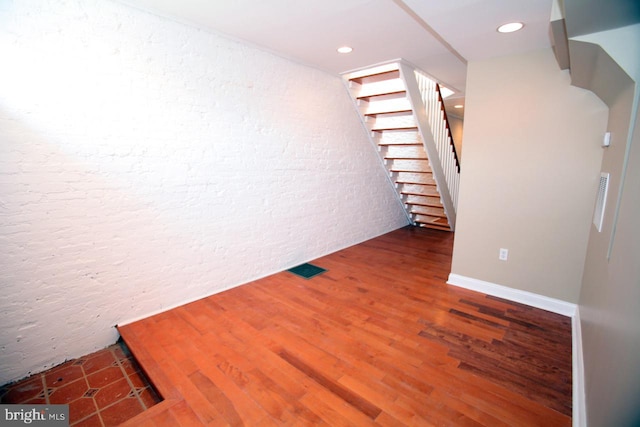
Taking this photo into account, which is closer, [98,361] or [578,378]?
[578,378]

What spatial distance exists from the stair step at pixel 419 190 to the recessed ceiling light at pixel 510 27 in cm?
278

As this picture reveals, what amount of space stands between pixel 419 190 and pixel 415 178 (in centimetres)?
31

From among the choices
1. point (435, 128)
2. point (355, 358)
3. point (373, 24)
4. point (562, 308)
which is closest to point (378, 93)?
point (435, 128)

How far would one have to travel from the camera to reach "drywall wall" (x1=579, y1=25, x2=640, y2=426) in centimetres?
82

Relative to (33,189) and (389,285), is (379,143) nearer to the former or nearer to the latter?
(389,285)

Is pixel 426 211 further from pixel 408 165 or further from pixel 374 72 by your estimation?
pixel 374 72

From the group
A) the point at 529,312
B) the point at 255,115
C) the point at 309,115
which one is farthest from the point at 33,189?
the point at 529,312

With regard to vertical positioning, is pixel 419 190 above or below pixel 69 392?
above

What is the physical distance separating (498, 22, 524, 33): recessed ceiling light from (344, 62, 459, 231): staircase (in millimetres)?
1158

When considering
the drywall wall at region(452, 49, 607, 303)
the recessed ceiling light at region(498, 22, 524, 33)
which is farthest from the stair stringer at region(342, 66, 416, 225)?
the recessed ceiling light at region(498, 22, 524, 33)

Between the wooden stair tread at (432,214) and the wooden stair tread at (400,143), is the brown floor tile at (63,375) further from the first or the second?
the wooden stair tread at (432,214)

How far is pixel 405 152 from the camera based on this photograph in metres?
4.45

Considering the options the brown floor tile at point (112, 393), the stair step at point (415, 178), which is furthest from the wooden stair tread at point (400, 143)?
the brown floor tile at point (112, 393)

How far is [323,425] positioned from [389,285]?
170 cm
